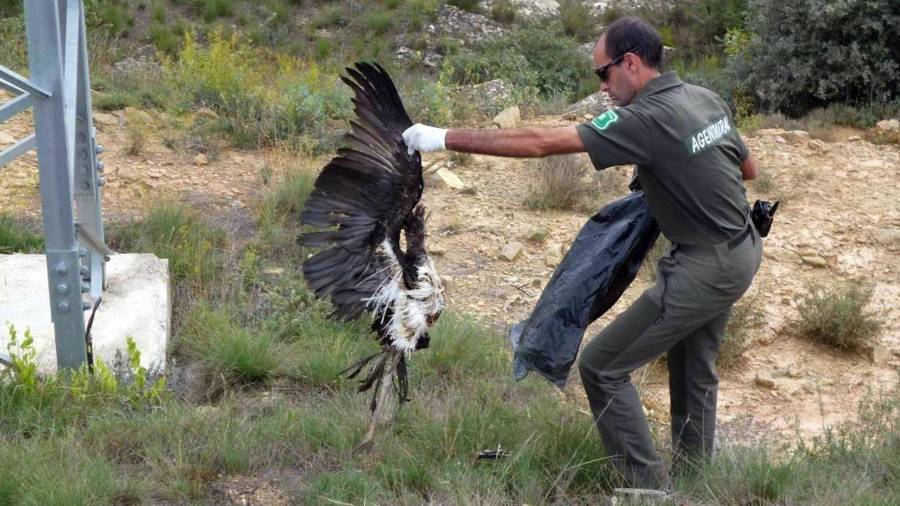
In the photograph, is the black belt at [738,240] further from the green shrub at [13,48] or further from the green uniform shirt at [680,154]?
the green shrub at [13,48]

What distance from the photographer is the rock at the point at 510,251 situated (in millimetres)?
6812

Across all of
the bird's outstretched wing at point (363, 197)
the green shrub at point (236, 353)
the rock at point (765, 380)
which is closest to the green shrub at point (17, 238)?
the green shrub at point (236, 353)

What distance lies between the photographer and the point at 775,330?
617 cm

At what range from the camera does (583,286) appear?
154 inches

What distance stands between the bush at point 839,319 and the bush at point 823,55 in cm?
Result: 433

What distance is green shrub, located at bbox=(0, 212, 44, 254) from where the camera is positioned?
6.35m

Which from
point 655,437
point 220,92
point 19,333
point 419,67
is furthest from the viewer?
point 419,67

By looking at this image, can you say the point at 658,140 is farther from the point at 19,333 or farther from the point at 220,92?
the point at 220,92

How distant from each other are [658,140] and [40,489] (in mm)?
2465

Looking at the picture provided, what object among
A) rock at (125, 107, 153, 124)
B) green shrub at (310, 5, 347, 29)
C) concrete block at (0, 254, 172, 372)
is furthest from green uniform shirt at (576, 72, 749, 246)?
green shrub at (310, 5, 347, 29)

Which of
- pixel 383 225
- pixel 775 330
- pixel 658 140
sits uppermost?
pixel 658 140

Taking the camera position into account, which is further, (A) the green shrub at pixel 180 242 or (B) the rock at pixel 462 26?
(B) the rock at pixel 462 26

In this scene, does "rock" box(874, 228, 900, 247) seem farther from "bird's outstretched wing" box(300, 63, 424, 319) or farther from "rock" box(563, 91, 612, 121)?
"bird's outstretched wing" box(300, 63, 424, 319)

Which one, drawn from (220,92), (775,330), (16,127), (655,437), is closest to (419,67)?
(220,92)
